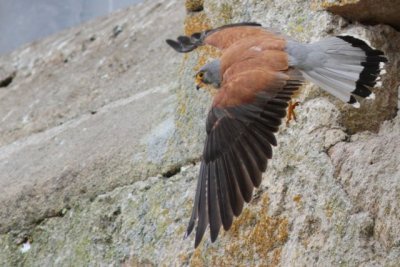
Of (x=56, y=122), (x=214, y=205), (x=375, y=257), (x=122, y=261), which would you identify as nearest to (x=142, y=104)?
(x=56, y=122)

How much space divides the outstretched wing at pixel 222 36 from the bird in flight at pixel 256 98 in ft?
0.43

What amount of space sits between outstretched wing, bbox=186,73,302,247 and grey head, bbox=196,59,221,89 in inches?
11.0

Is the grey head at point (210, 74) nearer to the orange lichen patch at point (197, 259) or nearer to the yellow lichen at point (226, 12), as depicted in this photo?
the yellow lichen at point (226, 12)

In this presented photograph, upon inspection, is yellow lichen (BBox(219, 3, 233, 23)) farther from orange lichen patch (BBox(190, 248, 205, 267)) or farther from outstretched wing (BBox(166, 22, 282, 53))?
orange lichen patch (BBox(190, 248, 205, 267))

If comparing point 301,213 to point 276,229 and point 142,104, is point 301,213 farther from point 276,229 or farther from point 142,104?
point 142,104

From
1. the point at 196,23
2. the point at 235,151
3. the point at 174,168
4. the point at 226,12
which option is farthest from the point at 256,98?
the point at 196,23

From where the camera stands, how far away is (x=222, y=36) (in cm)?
506

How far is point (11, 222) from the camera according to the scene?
17.7ft

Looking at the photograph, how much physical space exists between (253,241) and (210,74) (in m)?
0.93

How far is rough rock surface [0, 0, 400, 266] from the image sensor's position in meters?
4.26

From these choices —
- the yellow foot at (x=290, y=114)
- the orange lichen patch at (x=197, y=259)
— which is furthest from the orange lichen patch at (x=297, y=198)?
the orange lichen patch at (x=197, y=259)

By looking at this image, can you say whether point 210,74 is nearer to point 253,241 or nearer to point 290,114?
point 290,114

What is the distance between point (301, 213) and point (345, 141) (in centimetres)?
40

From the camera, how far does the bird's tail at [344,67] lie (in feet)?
14.6
